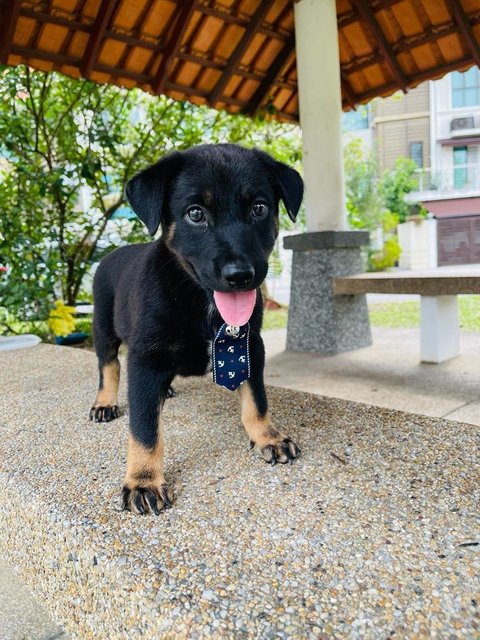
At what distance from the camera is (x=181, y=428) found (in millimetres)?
2611

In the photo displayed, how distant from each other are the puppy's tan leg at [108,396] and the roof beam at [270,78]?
15.6ft

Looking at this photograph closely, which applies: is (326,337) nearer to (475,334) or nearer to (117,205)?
(475,334)

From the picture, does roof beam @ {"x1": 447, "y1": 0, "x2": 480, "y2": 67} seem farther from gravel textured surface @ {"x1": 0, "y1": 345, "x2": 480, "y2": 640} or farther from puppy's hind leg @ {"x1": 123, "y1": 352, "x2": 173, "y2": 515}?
puppy's hind leg @ {"x1": 123, "y1": 352, "x2": 173, "y2": 515}

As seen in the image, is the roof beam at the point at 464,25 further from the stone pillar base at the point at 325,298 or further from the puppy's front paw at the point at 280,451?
the puppy's front paw at the point at 280,451

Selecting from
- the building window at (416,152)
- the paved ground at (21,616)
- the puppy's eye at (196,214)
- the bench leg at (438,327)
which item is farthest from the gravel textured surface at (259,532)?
the building window at (416,152)

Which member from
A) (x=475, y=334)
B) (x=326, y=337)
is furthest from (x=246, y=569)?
(x=475, y=334)

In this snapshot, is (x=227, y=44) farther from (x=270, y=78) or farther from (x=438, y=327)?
(x=438, y=327)

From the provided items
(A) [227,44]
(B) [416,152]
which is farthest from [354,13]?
(B) [416,152]

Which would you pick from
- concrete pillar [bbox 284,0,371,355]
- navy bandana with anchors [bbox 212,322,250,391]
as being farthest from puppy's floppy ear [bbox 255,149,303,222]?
concrete pillar [bbox 284,0,371,355]

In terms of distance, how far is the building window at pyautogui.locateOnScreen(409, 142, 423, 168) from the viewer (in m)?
13.3

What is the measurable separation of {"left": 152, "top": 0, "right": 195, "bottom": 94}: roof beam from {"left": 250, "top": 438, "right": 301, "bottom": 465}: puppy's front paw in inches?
181

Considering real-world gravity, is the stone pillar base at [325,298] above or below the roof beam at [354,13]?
below

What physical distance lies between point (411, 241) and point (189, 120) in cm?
890

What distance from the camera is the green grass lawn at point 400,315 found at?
298 inches
